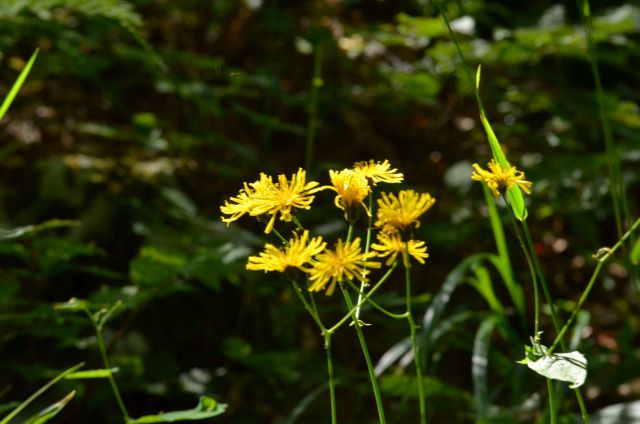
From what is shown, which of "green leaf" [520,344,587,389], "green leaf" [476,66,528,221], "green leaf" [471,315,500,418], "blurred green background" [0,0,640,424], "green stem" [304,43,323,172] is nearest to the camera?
"green leaf" [520,344,587,389]

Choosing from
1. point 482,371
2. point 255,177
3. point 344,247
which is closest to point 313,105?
point 255,177

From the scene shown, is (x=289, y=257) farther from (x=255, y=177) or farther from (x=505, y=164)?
(x=255, y=177)

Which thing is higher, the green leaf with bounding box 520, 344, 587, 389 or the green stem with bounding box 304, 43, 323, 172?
the green leaf with bounding box 520, 344, 587, 389

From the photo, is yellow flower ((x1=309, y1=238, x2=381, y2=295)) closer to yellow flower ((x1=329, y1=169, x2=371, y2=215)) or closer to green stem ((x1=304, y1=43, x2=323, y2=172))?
yellow flower ((x1=329, y1=169, x2=371, y2=215))

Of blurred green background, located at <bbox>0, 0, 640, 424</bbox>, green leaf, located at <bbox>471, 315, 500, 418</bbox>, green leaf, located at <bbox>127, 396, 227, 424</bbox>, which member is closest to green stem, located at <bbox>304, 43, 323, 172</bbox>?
blurred green background, located at <bbox>0, 0, 640, 424</bbox>

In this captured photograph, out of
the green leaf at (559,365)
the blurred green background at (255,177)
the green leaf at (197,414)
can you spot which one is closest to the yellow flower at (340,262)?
the green leaf at (559,365)

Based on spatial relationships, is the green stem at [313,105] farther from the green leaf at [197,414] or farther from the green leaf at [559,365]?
the green leaf at [559,365]
